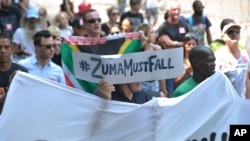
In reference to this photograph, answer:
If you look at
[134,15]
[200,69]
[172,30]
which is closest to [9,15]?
[134,15]

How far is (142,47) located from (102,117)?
1.71 meters

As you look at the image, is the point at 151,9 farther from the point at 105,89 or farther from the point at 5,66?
the point at 105,89

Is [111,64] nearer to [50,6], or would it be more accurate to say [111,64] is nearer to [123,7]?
[123,7]

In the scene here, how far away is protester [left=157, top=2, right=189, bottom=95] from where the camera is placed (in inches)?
473

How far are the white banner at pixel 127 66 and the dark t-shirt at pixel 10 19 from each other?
22.7ft

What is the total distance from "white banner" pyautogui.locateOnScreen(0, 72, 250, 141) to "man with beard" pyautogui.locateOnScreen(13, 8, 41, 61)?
210 inches

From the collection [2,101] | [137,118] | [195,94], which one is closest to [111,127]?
[137,118]

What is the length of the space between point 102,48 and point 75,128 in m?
1.22

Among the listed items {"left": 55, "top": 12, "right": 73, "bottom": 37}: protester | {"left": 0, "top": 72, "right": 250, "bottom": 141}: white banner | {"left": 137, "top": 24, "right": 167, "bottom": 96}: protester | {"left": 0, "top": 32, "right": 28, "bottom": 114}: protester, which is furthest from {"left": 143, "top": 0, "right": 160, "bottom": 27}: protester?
{"left": 0, "top": 72, "right": 250, "bottom": 141}: white banner

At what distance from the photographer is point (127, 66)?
23.5ft

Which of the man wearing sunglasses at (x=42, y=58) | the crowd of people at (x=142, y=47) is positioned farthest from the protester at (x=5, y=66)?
the man wearing sunglasses at (x=42, y=58)

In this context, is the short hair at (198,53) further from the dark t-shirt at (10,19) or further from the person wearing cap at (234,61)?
the dark t-shirt at (10,19)

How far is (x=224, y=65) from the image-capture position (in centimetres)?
930

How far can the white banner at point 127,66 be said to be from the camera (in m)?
7.11
